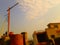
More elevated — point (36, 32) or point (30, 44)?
point (36, 32)

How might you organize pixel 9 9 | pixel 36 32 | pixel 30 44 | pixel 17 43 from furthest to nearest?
pixel 9 9
pixel 30 44
pixel 36 32
pixel 17 43

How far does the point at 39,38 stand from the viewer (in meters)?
34.7

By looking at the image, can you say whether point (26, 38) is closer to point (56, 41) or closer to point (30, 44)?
point (30, 44)

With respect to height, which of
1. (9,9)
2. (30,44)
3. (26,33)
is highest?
(9,9)

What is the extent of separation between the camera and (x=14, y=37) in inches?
1262

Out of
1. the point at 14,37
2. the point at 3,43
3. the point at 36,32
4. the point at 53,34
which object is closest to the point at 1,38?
the point at 3,43

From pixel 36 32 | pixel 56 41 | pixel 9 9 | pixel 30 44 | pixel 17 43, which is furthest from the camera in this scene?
pixel 9 9

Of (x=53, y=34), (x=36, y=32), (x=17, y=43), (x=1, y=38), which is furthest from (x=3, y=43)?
(x=53, y=34)

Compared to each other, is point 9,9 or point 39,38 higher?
point 9,9

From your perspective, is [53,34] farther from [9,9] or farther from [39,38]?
[9,9]

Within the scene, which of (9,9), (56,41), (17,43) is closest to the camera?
(56,41)

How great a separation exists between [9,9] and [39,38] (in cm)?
1327

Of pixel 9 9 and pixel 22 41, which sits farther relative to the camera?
pixel 9 9

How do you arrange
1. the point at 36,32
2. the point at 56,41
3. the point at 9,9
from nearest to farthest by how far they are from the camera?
the point at 56,41 < the point at 36,32 < the point at 9,9
